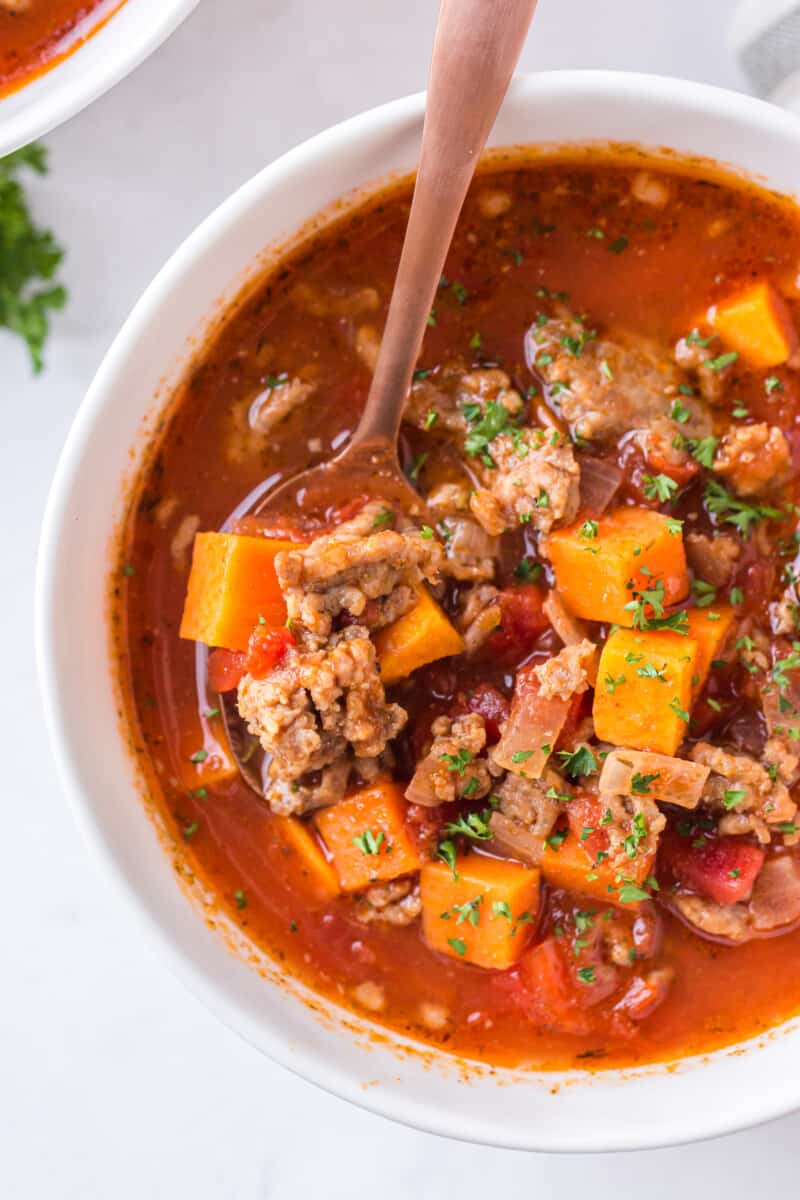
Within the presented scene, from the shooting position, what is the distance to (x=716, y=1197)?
4070mm

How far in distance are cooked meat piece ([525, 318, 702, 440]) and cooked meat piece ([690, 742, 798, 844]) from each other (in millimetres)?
940

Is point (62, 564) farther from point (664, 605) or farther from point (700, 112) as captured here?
point (700, 112)

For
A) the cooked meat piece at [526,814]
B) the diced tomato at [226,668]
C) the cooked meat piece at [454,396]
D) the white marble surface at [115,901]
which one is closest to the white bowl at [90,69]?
the white marble surface at [115,901]

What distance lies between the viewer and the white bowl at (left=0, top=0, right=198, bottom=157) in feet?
11.8

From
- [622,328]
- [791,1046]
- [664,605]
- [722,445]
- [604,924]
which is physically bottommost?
[791,1046]

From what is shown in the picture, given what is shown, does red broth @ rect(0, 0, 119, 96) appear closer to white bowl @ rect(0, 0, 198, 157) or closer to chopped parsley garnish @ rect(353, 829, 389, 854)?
white bowl @ rect(0, 0, 198, 157)

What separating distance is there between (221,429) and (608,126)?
4.46 feet

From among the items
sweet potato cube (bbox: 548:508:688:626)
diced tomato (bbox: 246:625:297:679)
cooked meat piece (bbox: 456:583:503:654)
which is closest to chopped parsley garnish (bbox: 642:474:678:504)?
sweet potato cube (bbox: 548:508:688:626)

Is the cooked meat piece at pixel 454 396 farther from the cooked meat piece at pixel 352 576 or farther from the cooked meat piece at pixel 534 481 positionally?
the cooked meat piece at pixel 352 576

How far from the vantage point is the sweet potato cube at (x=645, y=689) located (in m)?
3.38

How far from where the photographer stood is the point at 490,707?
3547mm

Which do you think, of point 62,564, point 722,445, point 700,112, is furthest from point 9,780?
point 700,112

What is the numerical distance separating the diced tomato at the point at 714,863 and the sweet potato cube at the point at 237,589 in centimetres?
135

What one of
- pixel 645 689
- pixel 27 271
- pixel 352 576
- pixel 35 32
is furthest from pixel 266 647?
pixel 35 32
